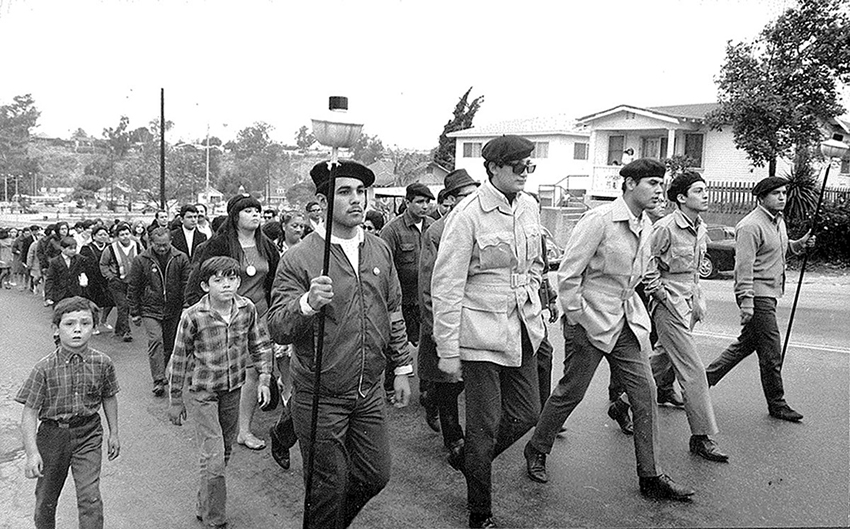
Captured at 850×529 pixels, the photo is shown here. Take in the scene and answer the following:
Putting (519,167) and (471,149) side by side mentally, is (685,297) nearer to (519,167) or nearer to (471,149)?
(519,167)

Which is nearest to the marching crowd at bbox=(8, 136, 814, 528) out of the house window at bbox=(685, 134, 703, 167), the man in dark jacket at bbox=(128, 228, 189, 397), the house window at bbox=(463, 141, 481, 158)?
the man in dark jacket at bbox=(128, 228, 189, 397)

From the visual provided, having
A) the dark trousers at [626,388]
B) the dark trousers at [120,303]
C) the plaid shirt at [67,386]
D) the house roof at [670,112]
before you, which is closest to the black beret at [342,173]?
the plaid shirt at [67,386]

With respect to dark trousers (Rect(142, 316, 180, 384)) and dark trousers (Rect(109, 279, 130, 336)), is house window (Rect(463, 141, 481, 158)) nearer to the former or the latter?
dark trousers (Rect(109, 279, 130, 336))

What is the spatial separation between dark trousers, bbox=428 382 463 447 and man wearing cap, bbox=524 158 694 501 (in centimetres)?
71

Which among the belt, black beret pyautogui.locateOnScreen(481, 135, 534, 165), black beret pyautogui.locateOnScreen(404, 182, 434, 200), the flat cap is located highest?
black beret pyautogui.locateOnScreen(481, 135, 534, 165)

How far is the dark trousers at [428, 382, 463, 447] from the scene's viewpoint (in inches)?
207

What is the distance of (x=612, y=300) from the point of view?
15.4ft

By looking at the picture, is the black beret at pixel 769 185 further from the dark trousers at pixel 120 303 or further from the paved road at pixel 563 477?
the dark trousers at pixel 120 303

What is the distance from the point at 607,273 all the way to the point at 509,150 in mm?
1099

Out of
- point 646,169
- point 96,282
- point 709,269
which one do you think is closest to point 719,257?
point 709,269

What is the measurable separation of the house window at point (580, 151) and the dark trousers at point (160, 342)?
34.2 m

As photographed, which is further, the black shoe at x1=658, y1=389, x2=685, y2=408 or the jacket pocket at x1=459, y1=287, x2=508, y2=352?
the black shoe at x1=658, y1=389, x2=685, y2=408

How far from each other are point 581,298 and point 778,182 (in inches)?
90.5

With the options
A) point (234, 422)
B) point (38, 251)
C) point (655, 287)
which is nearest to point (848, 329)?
point (655, 287)
